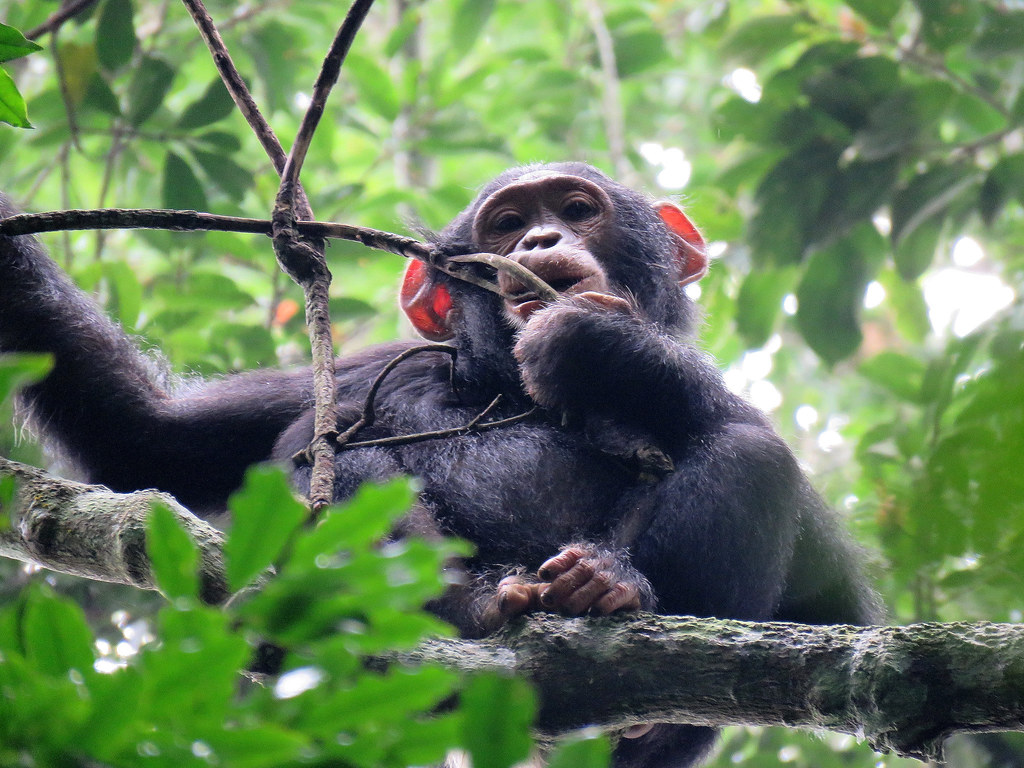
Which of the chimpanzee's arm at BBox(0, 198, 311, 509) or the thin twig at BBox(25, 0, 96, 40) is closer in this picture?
the chimpanzee's arm at BBox(0, 198, 311, 509)

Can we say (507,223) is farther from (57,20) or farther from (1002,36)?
(1002,36)

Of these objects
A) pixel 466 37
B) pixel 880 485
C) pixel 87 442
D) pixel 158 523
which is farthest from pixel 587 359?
pixel 466 37

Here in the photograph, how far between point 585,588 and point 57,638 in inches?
60.8

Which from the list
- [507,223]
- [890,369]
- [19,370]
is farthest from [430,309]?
[19,370]

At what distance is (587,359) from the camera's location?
300cm

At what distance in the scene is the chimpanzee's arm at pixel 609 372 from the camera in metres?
3.00

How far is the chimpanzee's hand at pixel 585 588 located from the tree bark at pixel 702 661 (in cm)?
10

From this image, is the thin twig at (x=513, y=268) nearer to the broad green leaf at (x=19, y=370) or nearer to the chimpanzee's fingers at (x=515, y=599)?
the chimpanzee's fingers at (x=515, y=599)

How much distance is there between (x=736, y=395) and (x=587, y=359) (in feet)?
2.50

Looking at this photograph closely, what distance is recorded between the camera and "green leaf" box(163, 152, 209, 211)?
4.61m

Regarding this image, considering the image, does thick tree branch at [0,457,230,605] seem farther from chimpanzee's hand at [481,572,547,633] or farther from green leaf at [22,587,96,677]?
green leaf at [22,587,96,677]

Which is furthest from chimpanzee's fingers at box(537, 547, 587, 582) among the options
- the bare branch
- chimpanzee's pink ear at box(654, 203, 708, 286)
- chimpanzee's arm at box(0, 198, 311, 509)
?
chimpanzee's pink ear at box(654, 203, 708, 286)

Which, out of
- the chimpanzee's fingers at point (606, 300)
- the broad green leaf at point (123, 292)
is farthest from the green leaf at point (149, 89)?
the chimpanzee's fingers at point (606, 300)

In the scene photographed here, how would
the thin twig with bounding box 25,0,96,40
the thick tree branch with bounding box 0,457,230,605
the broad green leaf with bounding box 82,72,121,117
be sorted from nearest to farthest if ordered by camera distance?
1. the thick tree branch with bounding box 0,457,230,605
2. the thin twig with bounding box 25,0,96,40
3. the broad green leaf with bounding box 82,72,121,117
